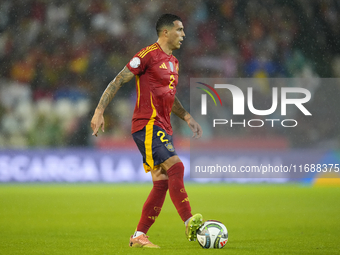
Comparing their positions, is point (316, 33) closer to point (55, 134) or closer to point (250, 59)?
point (250, 59)

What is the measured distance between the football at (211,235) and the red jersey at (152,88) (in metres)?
0.80

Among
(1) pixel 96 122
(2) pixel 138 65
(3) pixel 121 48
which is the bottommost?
(1) pixel 96 122

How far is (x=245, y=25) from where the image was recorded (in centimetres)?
1391

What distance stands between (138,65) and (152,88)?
0.22 meters

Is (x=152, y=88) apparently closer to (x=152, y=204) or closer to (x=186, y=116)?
(x=186, y=116)

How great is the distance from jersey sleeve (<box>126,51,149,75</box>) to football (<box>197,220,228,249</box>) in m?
1.24

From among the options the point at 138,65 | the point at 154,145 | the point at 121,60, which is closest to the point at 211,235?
the point at 154,145

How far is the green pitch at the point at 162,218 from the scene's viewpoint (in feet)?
13.1

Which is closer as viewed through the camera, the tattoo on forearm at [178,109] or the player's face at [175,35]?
the player's face at [175,35]

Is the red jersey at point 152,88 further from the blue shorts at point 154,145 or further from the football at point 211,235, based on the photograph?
the football at point 211,235

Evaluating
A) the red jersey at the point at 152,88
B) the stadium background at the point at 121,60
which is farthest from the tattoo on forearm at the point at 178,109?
the stadium background at the point at 121,60

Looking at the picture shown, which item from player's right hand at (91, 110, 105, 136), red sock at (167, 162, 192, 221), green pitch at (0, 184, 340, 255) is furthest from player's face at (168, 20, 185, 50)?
green pitch at (0, 184, 340, 255)

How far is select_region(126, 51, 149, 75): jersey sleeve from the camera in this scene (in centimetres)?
381

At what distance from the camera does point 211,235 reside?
11.8ft
